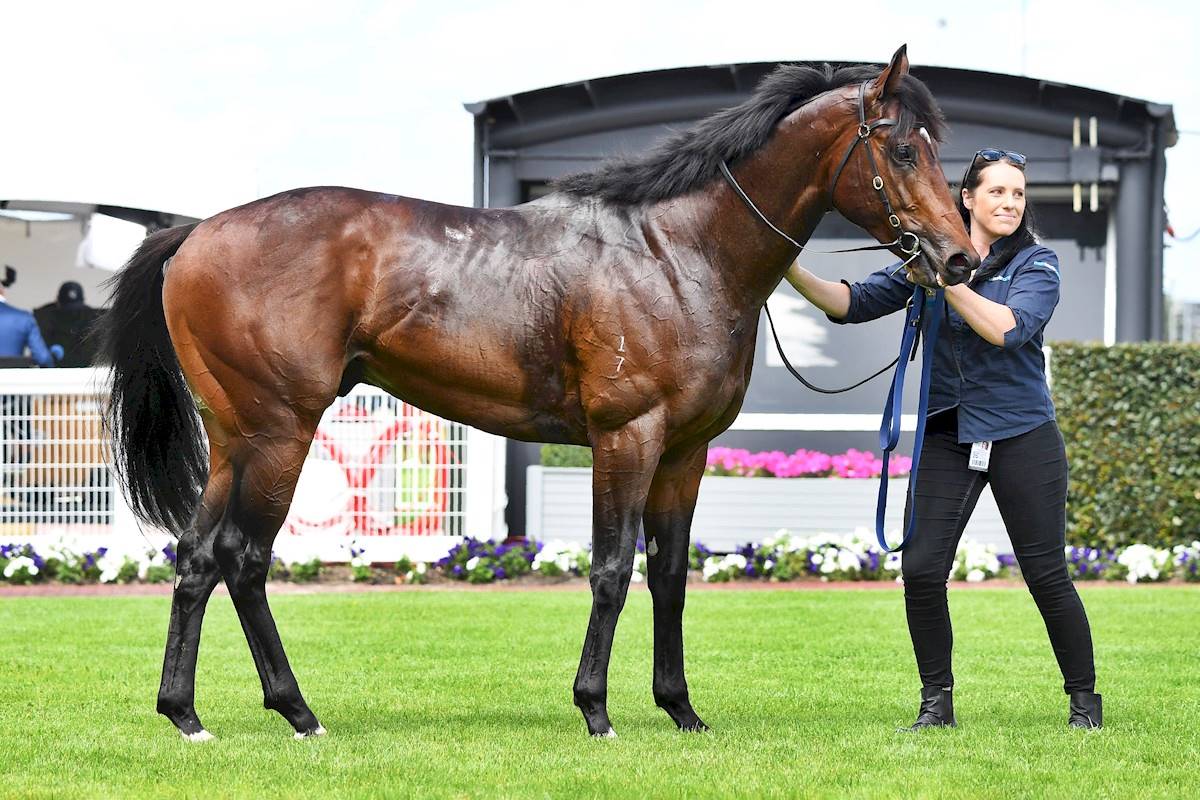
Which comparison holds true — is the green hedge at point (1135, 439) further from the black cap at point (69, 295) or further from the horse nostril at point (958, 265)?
the black cap at point (69, 295)

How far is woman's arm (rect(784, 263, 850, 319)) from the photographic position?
186 inches

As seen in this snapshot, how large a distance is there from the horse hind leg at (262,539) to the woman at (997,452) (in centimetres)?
184

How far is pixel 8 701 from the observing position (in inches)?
199

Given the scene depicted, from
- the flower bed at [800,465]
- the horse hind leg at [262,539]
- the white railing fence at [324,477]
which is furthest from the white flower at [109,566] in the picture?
the horse hind leg at [262,539]

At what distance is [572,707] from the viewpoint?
503 cm

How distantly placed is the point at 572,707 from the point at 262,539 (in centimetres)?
136

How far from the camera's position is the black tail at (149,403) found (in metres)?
4.72

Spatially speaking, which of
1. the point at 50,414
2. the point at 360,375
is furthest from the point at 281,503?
the point at 50,414

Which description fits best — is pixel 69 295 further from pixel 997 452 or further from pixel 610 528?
pixel 997 452

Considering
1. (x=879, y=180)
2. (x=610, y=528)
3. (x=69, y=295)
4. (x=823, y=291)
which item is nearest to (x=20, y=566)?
(x=69, y=295)

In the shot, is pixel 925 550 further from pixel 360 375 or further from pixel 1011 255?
pixel 360 375

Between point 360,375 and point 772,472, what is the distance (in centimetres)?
578

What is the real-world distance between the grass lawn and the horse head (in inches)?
59.5

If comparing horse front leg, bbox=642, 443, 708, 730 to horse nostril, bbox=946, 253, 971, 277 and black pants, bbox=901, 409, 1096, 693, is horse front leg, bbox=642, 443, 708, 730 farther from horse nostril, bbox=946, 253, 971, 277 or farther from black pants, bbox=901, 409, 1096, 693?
horse nostril, bbox=946, 253, 971, 277
